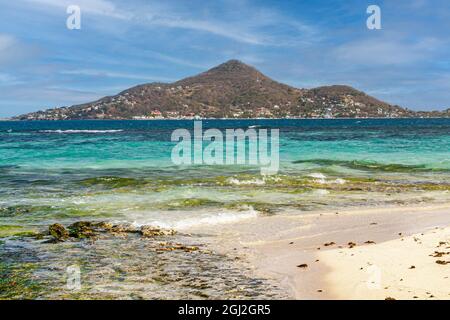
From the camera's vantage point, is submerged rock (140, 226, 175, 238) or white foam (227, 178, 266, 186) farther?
Answer: white foam (227, 178, 266, 186)

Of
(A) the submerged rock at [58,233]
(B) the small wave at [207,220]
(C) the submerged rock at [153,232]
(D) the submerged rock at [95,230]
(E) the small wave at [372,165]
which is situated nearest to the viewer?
(A) the submerged rock at [58,233]

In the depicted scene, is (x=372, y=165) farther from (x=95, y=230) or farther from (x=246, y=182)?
(x=95, y=230)

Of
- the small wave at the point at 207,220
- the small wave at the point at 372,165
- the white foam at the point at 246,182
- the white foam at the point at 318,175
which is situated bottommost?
the small wave at the point at 207,220

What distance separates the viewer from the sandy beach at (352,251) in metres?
9.88

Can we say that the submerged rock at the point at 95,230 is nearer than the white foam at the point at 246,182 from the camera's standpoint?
Yes

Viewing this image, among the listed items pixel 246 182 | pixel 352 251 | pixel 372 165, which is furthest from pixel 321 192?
pixel 372 165

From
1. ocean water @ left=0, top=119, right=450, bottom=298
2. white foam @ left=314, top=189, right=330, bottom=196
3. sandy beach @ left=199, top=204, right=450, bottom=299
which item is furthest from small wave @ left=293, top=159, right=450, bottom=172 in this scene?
sandy beach @ left=199, top=204, right=450, bottom=299

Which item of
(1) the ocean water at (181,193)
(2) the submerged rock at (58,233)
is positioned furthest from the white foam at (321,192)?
(2) the submerged rock at (58,233)

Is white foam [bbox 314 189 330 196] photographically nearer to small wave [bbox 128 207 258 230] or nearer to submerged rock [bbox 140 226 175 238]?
small wave [bbox 128 207 258 230]

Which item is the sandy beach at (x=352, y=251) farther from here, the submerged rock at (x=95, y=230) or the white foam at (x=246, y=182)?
the white foam at (x=246, y=182)

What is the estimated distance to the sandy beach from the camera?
32.4 feet

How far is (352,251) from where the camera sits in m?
13.1
